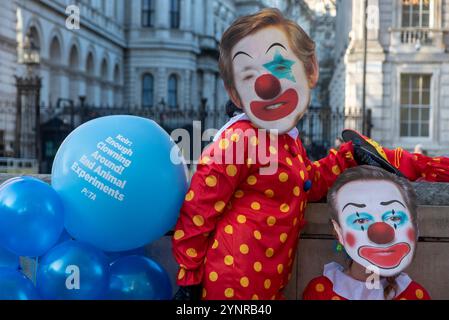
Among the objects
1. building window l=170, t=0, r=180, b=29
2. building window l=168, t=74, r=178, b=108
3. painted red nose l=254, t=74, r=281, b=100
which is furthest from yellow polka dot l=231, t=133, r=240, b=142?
building window l=170, t=0, r=180, b=29

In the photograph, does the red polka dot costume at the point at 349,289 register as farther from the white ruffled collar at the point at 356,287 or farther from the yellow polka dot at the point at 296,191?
the yellow polka dot at the point at 296,191

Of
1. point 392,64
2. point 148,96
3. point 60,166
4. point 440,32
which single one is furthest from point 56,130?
point 148,96

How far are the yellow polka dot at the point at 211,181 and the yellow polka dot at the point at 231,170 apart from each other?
70mm

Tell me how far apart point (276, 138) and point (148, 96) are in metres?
49.3

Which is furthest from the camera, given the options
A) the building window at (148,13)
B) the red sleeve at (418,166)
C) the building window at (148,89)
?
the building window at (148,13)

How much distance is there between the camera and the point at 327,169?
3850mm

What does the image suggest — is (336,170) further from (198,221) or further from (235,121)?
(198,221)

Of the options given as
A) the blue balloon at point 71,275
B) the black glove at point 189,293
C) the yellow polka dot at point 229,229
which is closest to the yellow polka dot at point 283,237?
the yellow polka dot at point 229,229

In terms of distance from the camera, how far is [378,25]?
25.1 metres

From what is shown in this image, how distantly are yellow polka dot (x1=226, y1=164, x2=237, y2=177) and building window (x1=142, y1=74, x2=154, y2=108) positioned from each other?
161 feet

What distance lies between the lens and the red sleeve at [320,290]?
3617 mm

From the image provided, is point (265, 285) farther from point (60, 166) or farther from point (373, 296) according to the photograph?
point (60, 166)

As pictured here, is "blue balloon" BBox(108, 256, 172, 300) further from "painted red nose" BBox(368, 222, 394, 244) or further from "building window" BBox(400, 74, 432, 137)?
"building window" BBox(400, 74, 432, 137)

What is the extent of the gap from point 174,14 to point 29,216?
51744 mm
